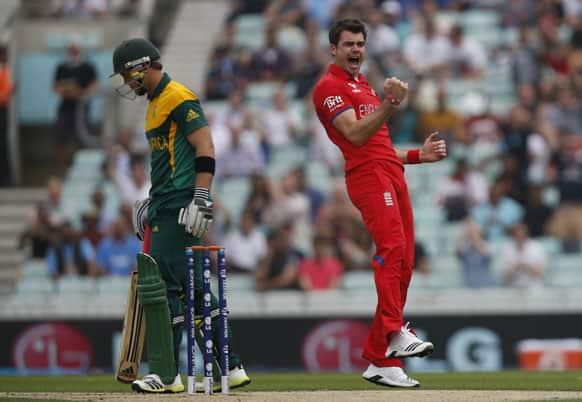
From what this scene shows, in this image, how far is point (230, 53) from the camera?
67.6 ft

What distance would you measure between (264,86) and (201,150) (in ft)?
37.0

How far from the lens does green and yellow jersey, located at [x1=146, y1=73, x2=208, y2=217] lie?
8.88m

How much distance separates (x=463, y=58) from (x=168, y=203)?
11.4 metres

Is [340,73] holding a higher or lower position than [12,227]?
higher

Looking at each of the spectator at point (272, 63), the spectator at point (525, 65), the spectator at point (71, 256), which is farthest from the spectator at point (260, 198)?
the spectator at point (525, 65)

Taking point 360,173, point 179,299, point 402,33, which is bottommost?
point 179,299

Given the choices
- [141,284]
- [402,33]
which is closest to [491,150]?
[402,33]

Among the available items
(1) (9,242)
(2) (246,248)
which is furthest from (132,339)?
(1) (9,242)

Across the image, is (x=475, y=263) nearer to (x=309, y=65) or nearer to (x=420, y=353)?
(x=309, y=65)

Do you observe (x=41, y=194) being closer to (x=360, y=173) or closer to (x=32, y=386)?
(x=32, y=386)

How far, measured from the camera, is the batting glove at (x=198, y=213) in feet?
28.3

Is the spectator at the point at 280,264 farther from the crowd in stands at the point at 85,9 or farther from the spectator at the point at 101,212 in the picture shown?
the crowd in stands at the point at 85,9

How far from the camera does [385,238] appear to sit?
29.6 feet

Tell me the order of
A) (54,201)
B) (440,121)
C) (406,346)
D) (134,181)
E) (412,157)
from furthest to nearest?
(440,121), (54,201), (134,181), (412,157), (406,346)
